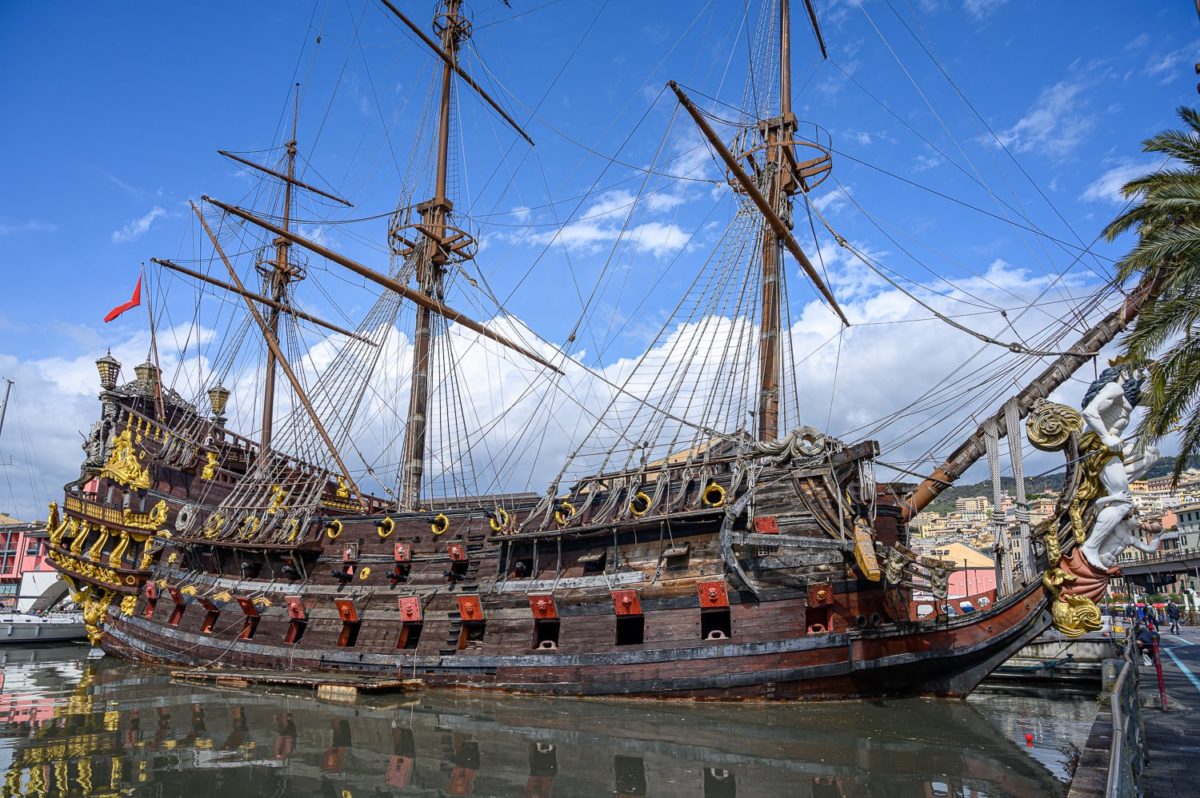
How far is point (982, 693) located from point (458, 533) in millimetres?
14276

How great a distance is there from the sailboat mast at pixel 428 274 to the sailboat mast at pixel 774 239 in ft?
42.1

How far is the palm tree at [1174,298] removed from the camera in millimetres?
11352

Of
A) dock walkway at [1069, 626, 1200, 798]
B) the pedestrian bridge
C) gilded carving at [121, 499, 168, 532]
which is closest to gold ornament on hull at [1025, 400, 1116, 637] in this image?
dock walkway at [1069, 626, 1200, 798]

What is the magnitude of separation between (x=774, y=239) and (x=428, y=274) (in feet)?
46.3

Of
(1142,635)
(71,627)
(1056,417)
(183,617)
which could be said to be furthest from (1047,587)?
(71,627)

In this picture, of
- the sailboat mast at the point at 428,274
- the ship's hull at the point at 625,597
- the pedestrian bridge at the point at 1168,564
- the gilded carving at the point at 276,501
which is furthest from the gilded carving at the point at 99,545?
the pedestrian bridge at the point at 1168,564

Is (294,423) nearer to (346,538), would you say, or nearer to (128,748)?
(346,538)

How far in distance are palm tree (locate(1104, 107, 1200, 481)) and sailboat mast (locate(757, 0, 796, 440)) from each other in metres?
9.03

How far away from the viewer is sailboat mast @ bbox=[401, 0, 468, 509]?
27.6 metres

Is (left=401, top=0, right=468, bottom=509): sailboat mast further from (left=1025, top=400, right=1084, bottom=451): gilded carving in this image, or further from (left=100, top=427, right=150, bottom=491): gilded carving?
(left=1025, top=400, right=1084, bottom=451): gilded carving

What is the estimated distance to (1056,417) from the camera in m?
13.8

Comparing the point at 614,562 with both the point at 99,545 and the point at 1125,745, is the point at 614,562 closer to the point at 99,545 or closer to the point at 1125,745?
the point at 1125,745

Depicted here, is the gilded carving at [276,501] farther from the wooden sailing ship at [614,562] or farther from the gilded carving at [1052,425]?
the gilded carving at [1052,425]

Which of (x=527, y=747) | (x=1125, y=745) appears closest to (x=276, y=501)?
(x=527, y=747)
